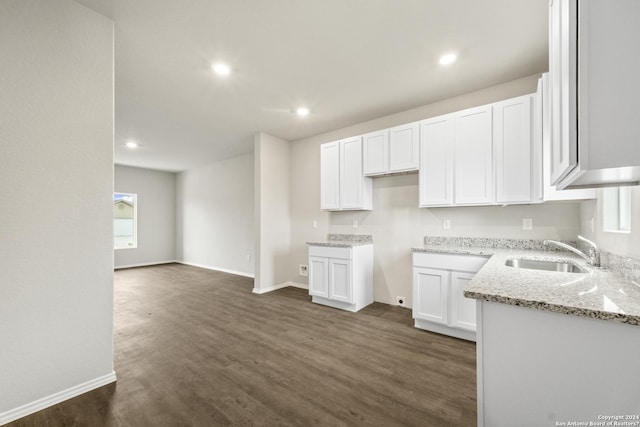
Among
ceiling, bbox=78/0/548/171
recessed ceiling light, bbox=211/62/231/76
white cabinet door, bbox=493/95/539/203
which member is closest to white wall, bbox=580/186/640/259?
white cabinet door, bbox=493/95/539/203

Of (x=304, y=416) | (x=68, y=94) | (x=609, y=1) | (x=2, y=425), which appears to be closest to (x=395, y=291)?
(x=304, y=416)

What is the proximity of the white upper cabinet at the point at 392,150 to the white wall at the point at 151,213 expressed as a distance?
674cm

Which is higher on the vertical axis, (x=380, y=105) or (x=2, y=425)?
(x=380, y=105)

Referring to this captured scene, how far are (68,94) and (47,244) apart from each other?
1.03 m

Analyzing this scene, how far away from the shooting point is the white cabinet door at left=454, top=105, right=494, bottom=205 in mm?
2697

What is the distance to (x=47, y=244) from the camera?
1709mm

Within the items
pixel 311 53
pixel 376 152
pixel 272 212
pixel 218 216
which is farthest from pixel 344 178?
pixel 218 216

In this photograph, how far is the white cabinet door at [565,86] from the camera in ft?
2.94

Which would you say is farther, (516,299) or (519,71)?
(519,71)

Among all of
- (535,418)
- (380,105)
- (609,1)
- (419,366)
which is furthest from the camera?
(380,105)

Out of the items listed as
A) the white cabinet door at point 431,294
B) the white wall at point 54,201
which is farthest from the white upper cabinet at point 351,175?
the white wall at point 54,201

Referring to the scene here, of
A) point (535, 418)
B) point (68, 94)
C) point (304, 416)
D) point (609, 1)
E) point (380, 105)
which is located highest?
point (380, 105)

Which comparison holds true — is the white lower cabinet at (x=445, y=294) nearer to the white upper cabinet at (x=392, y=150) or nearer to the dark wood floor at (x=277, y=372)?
the dark wood floor at (x=277, y=372)

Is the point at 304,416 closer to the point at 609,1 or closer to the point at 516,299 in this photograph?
the point at 516,299
